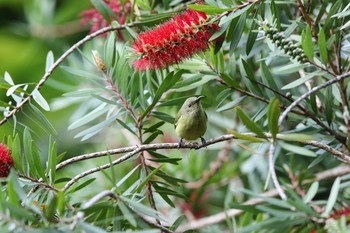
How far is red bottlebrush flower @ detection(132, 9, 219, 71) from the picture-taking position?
1248 millimetres

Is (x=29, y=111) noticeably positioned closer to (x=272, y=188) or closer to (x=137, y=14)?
(x=137, y=14)

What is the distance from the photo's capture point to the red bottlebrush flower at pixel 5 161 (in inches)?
46.2

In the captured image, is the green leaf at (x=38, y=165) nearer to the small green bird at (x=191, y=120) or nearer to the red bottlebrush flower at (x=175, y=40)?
the red bottlebrush flower at (x=175, y=40)

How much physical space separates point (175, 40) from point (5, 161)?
42cm

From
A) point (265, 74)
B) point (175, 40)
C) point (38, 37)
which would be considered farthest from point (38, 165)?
point (38, 37)

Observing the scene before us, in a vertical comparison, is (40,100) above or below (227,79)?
above

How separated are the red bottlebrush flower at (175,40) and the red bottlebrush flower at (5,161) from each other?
0.35 meters

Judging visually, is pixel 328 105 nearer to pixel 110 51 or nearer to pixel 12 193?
pixel 110 51

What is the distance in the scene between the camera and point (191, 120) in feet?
5.77

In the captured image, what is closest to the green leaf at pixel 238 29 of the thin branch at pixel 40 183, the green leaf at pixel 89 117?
the green leaf at pixel 89 117

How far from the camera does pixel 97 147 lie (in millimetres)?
2520

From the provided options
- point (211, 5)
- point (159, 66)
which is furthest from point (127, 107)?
point (211, 5)

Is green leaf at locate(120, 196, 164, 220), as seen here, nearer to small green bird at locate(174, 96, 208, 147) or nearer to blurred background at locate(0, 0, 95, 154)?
small green bird at locate(174, 96, 208, 147)

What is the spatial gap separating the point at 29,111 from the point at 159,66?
1.03ft
